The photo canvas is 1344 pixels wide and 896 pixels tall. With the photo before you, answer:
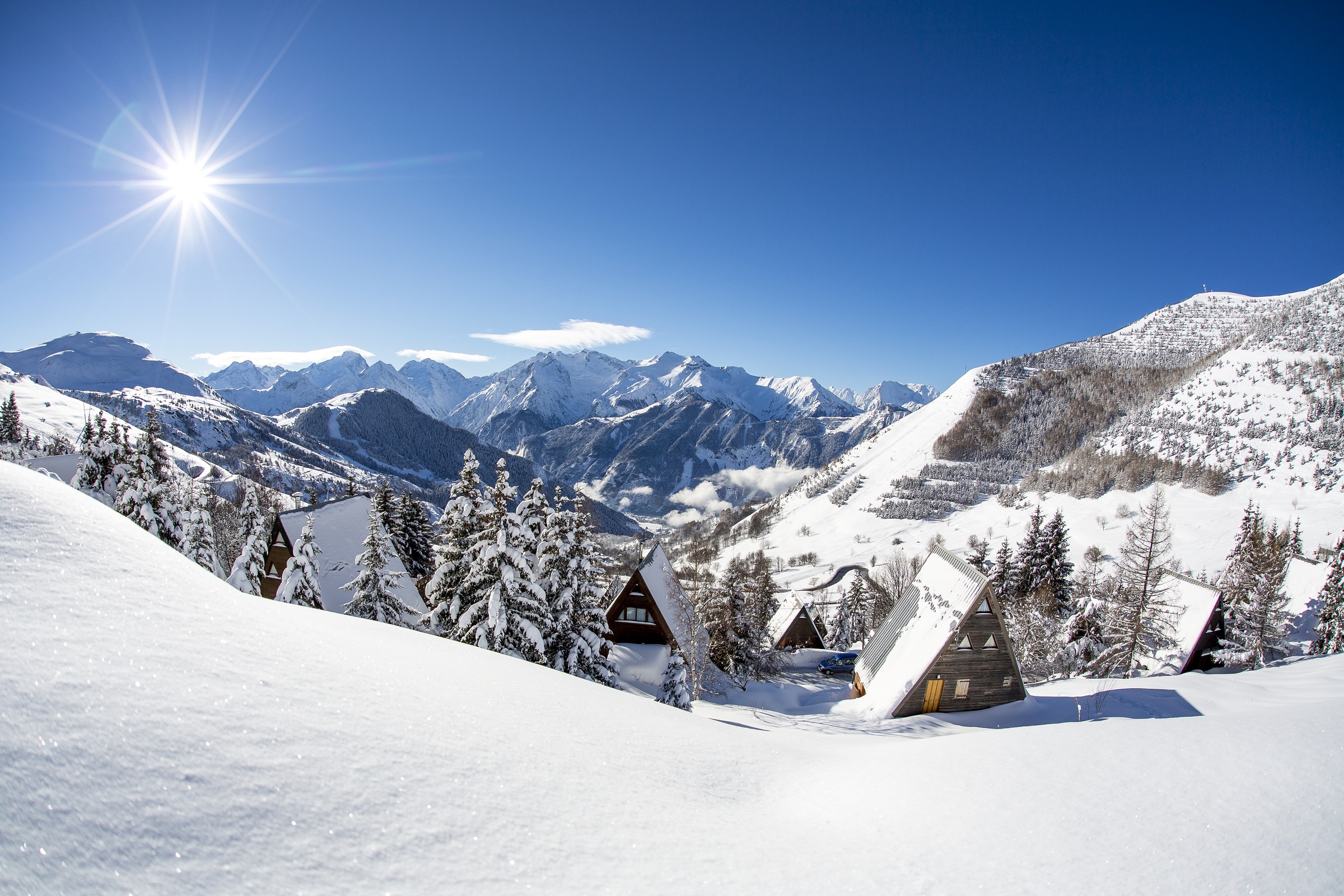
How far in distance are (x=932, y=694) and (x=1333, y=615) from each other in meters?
30.8

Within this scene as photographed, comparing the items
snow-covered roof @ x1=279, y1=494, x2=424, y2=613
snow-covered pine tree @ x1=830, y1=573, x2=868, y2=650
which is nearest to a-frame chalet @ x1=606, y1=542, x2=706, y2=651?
snow-covered roof @ x1=279, y1=494, x2=424, y2=613

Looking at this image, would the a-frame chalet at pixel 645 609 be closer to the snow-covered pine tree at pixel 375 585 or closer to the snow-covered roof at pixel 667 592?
the snow-covered roof at pixel 667 592

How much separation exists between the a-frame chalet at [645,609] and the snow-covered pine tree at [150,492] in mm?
24059

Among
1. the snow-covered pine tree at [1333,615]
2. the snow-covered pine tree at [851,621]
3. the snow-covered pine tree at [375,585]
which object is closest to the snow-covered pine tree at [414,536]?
the snow-covered pine tree at [375,585]

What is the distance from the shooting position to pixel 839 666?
41.6 m

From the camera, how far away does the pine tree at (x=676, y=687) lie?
73.2 feet

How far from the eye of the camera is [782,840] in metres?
4.99

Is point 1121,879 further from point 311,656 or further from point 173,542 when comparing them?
point 173,542

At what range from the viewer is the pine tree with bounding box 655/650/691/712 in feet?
73.2

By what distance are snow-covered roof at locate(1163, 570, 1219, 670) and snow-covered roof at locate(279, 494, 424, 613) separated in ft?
145

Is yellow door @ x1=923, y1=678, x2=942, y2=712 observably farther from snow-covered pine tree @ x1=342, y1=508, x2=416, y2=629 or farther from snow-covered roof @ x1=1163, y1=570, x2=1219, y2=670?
snow-covered pine tree @ x1=342, y1=508, x2=416, y2=629

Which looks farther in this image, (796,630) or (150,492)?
(796,630)

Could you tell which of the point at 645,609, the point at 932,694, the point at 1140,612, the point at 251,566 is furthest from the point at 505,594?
the point at 1140,612

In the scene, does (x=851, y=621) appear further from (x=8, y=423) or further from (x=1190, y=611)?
(x=8, y=423)
